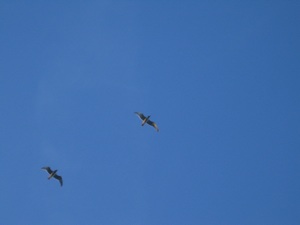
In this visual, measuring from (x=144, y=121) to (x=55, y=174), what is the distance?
13.4 meters

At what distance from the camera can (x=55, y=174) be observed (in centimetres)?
11412

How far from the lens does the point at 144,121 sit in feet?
369
